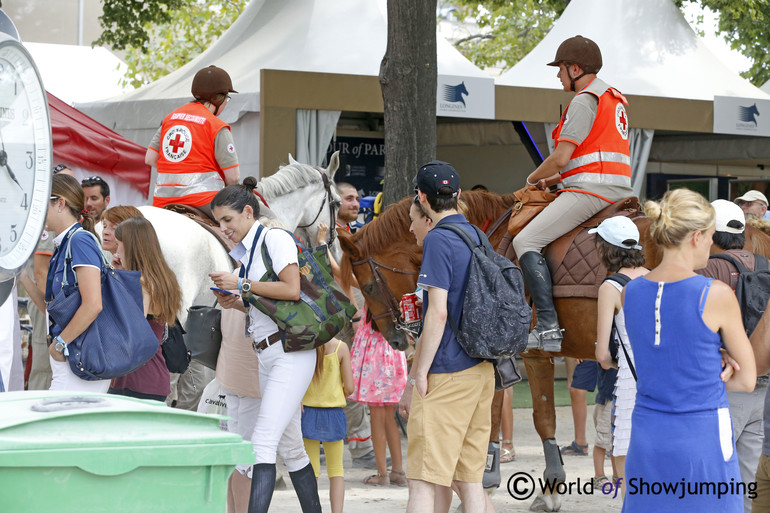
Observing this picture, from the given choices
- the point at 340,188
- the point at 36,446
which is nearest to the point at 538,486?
the point at 340,188

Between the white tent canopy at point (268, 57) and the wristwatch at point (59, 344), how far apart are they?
21.7ft

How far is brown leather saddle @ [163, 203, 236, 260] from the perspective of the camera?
6.77 metres

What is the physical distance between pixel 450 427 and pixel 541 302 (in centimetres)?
194

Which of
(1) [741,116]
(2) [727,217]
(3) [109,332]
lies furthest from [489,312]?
(1) [741,116]

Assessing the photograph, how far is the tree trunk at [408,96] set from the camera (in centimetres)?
845

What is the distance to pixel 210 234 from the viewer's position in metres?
6.75

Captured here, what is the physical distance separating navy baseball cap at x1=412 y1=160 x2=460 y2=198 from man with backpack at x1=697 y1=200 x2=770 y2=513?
125 cm

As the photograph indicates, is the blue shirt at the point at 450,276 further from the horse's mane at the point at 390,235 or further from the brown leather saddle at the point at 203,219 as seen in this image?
the brown leather saddle at the point at 203,219

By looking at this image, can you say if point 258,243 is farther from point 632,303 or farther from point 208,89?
point 208,89

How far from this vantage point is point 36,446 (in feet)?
6.51

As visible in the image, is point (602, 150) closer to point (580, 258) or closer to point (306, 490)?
point (580, 258)

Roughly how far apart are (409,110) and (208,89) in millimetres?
2038

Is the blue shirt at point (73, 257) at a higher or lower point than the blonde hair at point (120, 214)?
lower

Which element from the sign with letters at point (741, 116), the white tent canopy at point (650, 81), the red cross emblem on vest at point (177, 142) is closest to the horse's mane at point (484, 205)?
the red cross emblem on vest at point (177, 142)
